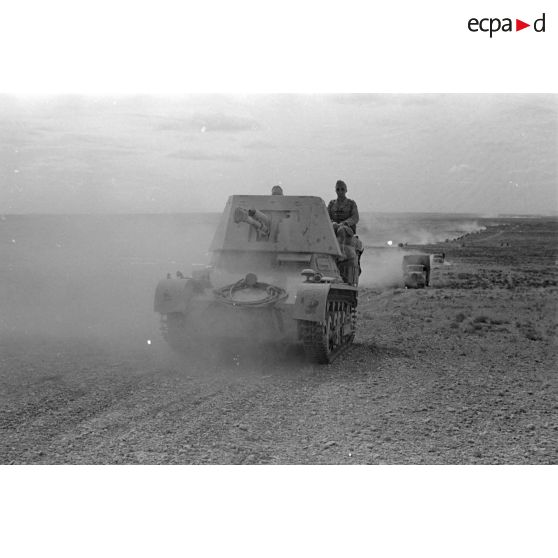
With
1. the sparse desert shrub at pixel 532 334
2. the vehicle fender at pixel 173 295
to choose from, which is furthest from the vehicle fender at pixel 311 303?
the sparse desert shrub at pixel 532 334

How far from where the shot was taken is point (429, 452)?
5.28 m

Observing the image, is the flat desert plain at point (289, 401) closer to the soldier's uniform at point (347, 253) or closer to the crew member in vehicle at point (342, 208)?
the soldier's uniform at point (347, 253)

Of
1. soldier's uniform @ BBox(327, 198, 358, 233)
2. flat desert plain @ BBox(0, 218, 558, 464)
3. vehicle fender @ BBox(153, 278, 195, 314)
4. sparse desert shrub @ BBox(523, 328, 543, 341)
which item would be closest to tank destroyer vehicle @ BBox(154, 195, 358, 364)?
vehicle fender @ BBox(153, 278, 195, 314)

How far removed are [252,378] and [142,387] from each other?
1282 mm

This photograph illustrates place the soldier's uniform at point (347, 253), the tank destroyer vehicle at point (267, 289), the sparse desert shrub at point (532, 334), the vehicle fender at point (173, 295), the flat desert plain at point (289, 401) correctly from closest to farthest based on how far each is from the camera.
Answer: the flat desert plain at point (289, 401) → the tank destroyer vehicle at point (267, 289) → the vehicle fender at point (173, 295) → the soldier's uniform at point (347, 253) → the sparse desert shrub at point (532, 334)

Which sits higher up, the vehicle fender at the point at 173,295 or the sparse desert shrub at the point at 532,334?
the vehicle fender at the point at 173,295

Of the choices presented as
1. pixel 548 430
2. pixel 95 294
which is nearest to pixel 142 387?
pixel 548 430

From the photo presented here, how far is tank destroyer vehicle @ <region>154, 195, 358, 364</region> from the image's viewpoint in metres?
8.70

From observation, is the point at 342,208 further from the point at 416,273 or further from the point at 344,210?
the point at 416,273

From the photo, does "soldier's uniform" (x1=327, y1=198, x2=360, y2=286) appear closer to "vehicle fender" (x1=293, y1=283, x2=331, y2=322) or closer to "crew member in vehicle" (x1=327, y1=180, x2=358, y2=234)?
"crew member in vehicle" (x1=327, y1=180, x2=358, y2=234)

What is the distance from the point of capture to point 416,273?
20.5 m

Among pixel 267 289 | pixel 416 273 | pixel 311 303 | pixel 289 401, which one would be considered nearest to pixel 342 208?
pixel 267 289

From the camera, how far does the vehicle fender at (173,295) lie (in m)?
8.88

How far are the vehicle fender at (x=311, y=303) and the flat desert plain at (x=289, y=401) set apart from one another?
70 centimetres
